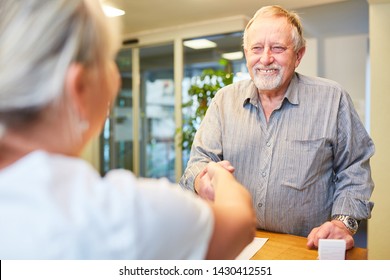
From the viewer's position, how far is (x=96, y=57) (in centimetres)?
54

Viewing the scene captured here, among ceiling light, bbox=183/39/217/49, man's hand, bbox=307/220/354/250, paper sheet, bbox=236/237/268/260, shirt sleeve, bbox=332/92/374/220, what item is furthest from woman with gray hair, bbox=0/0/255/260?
ceiling light, bbox=183/39/217/49

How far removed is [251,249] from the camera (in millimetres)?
1104

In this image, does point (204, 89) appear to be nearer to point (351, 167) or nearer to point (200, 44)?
point (200, 44)

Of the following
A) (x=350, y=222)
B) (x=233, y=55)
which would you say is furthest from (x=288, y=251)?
(x=233, y=55)

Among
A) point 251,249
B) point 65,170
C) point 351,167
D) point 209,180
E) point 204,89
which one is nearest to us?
point 65,170

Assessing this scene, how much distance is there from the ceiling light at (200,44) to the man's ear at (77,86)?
455cm

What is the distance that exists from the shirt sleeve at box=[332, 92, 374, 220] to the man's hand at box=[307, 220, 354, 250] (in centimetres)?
9

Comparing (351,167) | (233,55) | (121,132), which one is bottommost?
(351,167)

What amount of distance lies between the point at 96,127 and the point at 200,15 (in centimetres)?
407

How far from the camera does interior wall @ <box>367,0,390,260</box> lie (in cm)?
338

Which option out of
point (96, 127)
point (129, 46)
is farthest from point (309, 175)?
point (129, 46)

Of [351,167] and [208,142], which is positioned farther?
[208,142]

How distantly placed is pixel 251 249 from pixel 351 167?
57 centimetres
